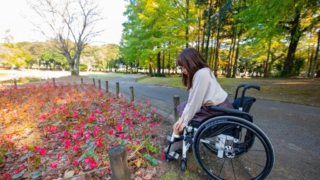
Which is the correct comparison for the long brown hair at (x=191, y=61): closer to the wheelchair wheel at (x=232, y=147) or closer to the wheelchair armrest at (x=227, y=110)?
the wheelchair armrest at (x=227, y=110)

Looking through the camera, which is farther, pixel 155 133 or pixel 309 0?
pixel 309 0

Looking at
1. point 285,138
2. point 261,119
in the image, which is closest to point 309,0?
point 261,119

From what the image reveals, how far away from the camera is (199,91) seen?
149 cm

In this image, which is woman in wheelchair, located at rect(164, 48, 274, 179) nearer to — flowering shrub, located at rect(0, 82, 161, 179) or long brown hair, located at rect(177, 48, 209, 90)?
long brown hair, located at rect(177, 48, 209, 90)

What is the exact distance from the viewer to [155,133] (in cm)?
286

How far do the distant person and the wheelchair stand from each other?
0.09m

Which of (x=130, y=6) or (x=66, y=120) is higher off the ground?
(x=130, y=6)

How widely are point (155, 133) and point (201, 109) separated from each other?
151 cm

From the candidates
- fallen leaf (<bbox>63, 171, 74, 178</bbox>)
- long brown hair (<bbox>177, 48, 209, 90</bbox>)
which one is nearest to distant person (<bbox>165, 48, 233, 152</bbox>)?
long brown hair (<bbox>177, 48, 209, 90</bbox>)

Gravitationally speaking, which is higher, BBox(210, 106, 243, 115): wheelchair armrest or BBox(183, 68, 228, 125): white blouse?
BBox(183, 68, 228, 125): white blouse

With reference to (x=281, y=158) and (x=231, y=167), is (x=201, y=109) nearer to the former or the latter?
(x=231, y=167)

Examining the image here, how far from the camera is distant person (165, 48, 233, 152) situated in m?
1.49

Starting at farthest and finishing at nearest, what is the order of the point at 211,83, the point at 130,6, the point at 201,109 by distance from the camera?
1. the point at 130,6
2. the point at 201,109
3. the point at 211,83

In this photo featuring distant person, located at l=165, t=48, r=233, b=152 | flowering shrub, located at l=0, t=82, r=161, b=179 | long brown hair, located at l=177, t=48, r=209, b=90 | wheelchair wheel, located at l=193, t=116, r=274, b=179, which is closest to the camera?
wheelchair wheel, located at l=193, t=116, r=274, b=179
